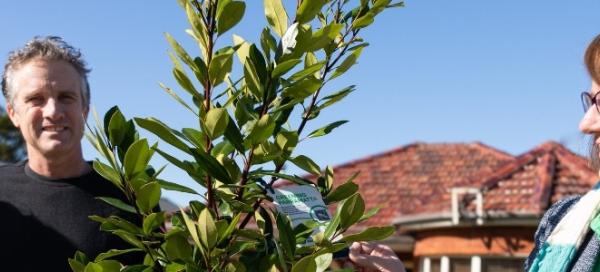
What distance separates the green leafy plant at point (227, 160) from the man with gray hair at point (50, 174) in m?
1.42

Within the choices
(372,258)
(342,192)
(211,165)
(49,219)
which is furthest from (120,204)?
(49,219)

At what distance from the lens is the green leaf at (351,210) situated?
→ 1445mm

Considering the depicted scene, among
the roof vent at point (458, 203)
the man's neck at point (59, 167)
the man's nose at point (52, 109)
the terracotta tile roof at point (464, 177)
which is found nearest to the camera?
the man's nose at point (52, 109)

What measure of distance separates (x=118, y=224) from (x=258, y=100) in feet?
1.09

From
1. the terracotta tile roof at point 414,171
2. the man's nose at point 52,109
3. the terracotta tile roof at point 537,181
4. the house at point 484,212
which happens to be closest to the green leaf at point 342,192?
the man's nose at point 52,109

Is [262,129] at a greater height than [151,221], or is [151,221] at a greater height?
[262,129]

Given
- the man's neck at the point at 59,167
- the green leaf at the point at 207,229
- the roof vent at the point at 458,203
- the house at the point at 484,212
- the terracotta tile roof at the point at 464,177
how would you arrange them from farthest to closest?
1. the terracotta tile roof at the point at 464,177
2. the roof vent at the point at 458,203
3. the house at the point at 484,212
4. the man's neck at the point at 59,167
5. the green leaf at the point at 207,229

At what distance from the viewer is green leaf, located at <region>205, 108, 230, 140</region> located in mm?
1388

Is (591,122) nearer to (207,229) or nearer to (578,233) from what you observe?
(578,233)

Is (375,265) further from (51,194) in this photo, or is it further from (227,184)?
(51,194)

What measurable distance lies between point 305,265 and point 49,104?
1.76 meters

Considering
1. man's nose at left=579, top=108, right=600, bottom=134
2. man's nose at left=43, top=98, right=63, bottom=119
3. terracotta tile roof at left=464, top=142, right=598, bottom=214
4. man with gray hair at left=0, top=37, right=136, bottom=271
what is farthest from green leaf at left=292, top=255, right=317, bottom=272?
terracotta tile roof at left=464, top=142, right=598, bottom=214

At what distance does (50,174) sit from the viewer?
3.15 meters

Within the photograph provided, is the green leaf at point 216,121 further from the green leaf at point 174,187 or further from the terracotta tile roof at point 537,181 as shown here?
the terracotta tile roof at point 537,181
